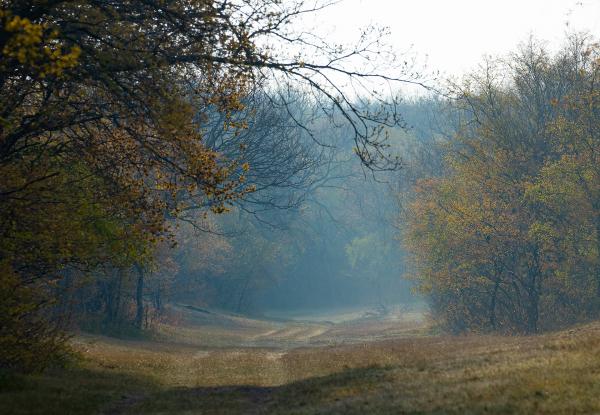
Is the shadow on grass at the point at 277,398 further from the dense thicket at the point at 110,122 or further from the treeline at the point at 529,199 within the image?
the treeline at the point at 529,199

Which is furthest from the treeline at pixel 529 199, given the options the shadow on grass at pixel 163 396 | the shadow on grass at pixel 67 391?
the shadow on grass at pixel 67 391

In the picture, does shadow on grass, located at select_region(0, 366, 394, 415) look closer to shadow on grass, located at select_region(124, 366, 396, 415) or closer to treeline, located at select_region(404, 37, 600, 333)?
shadow on grass, located at select_region(124, 366, 396, 415)

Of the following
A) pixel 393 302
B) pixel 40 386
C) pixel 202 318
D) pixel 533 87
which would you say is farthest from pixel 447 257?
pixel 393 302

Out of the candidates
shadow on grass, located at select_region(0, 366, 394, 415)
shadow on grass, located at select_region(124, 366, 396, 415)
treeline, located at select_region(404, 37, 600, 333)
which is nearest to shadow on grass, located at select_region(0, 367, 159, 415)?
shadow on grass, located at select_region(0, 366, 394, 415)

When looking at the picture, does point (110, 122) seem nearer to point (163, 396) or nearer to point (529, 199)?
point (163, 396)

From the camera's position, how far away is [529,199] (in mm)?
44031

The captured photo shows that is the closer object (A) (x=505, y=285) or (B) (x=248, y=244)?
(A) (x=505, y=285)

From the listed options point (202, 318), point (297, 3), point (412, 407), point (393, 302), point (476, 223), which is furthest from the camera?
point (393, 302)

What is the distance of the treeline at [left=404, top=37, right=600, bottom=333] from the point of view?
42.1 m

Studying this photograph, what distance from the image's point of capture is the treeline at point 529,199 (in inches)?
1658

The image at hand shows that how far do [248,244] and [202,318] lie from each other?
16.9 m

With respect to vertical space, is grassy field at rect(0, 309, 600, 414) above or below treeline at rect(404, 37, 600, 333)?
below

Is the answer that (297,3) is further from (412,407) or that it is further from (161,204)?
(412,407)

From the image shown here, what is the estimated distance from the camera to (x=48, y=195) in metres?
17.5
